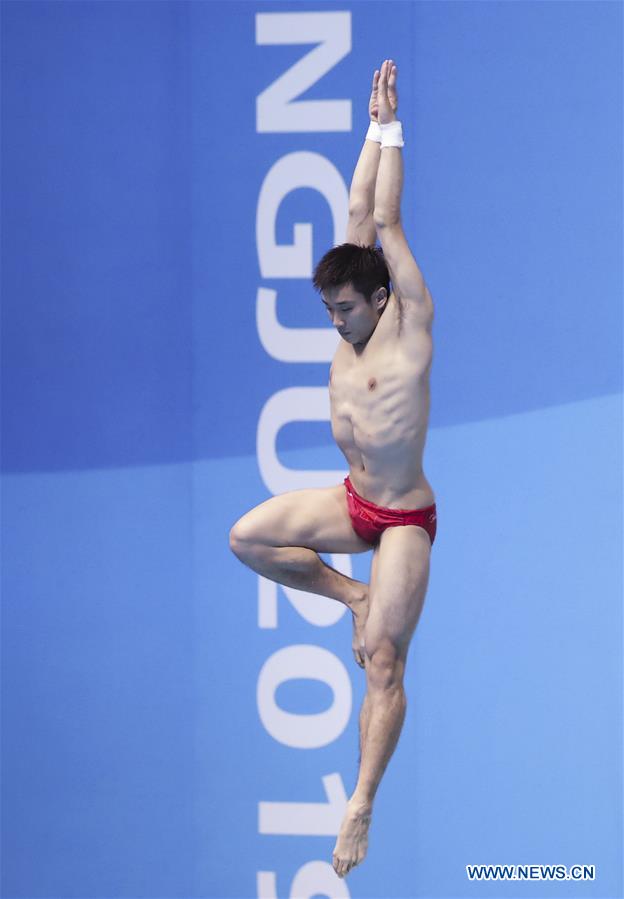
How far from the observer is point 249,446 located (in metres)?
7.20

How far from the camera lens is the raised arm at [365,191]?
4910 millimetres

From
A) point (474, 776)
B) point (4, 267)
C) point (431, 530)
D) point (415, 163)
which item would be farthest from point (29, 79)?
point (474, 776)

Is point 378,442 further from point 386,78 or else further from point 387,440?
point 386,78

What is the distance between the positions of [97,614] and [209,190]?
2.19 m

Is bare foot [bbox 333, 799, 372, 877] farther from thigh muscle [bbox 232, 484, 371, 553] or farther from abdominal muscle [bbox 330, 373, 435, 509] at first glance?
abdominal muscle [bbox 330, 373, 435, 509]

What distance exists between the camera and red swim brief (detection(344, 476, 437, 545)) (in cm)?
496

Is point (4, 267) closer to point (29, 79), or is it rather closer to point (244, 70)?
point (29, 79)

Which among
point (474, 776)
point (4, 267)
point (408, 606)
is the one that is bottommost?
point (474, 776)

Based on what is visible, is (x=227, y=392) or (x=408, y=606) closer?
(x=408, y=606)

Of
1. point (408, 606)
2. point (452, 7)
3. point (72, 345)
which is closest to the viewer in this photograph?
point (408, 606)

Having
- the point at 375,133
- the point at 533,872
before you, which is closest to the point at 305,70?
the point at 375,133

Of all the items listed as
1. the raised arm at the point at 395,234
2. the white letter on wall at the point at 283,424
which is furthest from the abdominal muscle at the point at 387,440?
the white letter on wall at the point at 283,424

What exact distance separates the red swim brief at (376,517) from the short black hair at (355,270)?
0.71 metres

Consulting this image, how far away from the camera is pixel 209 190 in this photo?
23.4ft
